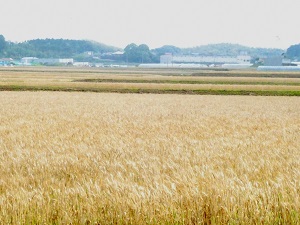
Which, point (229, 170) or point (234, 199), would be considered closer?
point (234, 199)

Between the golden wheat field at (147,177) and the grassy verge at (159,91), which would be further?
the grassy verge at (159,91)

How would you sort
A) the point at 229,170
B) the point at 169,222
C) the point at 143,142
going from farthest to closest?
the point at 143,142 < the point at 229,170 < the point at 169,222

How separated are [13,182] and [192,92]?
172ft

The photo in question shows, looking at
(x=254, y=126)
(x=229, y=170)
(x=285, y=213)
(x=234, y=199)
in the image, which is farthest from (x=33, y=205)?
(x=254, y=126)

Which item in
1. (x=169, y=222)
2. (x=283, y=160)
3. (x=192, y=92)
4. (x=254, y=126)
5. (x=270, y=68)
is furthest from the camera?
(x=270, y=68)

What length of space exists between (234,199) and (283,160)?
4.85m

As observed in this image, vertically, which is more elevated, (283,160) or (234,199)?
(234,199)

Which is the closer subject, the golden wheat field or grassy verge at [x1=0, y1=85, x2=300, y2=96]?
the golden wheat field

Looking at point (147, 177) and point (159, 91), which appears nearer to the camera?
point (147, 177)

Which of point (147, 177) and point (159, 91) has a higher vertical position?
point (147, 177)

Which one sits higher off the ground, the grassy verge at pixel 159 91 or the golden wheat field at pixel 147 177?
the golden wheat field at pixel 147 177

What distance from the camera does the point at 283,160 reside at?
9906mm

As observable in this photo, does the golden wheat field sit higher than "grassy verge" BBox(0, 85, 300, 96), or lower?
higher

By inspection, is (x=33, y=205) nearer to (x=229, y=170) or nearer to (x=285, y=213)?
(x=285, y=213)
